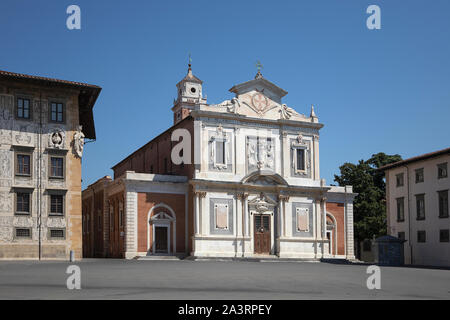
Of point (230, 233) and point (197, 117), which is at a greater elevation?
point (197, 117)

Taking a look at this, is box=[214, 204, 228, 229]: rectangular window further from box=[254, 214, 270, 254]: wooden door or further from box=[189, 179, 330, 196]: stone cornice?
box=[254, 214, 270, 254]: wooden door

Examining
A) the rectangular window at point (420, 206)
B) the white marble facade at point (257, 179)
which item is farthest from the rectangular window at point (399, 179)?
the white marble facade at point (257, 179)

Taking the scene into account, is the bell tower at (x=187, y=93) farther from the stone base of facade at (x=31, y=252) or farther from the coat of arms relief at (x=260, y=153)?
the stone base of facade at (x=31, y=252)

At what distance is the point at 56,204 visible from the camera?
40750 millimetres

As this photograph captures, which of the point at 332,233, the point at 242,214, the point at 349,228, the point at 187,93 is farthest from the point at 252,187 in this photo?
the point at 187,93

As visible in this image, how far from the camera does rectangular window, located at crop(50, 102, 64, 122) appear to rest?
41375 millimetres

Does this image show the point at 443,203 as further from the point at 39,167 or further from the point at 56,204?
the point at 39,167

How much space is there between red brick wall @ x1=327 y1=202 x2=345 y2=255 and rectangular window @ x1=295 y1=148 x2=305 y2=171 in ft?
17.0

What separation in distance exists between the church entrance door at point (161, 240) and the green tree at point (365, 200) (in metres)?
26.8

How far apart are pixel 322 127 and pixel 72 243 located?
26590mm

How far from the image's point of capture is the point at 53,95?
41.4 metres

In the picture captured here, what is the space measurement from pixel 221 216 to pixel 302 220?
8.06 metres
